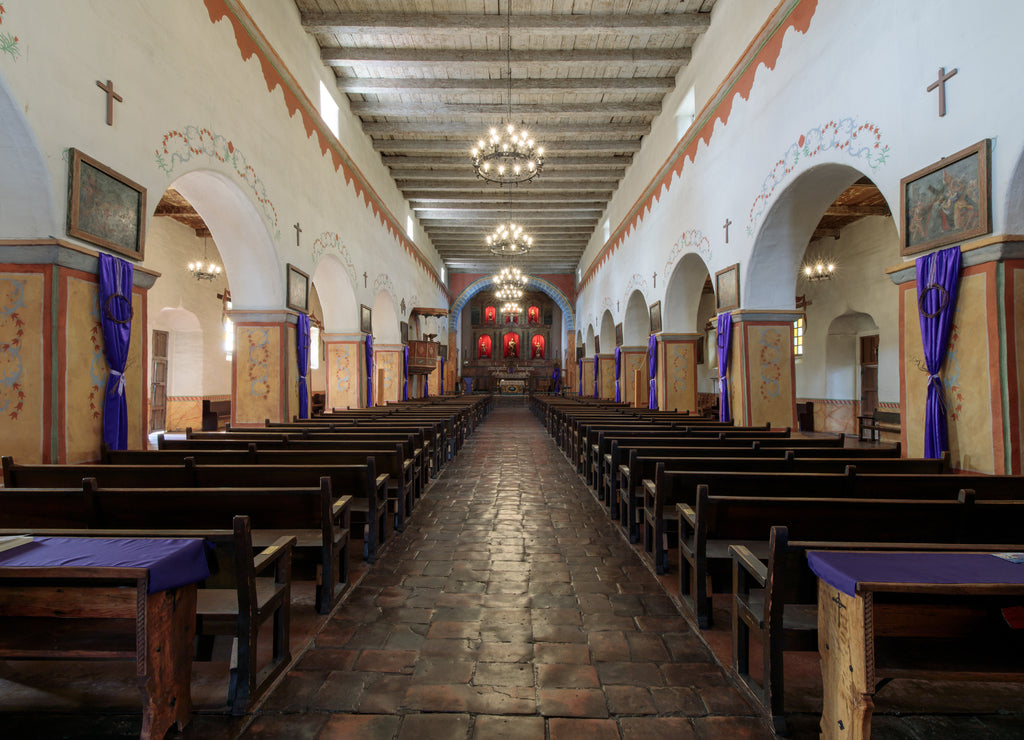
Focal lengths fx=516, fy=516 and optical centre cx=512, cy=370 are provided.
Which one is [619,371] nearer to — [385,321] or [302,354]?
[385,321]

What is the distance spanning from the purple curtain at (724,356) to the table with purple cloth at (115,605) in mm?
8029

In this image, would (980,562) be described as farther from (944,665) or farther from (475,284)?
(475,284)

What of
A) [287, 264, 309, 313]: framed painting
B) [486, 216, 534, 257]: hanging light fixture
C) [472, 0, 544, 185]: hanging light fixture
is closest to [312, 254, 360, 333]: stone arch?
[287, 264, 309, 313]: framed painting

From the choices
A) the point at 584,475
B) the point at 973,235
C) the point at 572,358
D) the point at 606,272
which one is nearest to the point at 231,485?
the point at 584,475

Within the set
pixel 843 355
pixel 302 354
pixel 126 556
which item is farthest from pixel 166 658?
pixel 843 355

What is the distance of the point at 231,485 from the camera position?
3721 mm

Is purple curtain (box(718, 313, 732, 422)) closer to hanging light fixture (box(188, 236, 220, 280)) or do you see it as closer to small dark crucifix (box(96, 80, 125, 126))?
small dark crucifix (box(96, 80, 125, 126))

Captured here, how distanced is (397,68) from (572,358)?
18186 mm

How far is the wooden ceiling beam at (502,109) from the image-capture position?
1152cm

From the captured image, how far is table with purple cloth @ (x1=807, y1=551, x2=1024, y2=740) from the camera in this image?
163cm

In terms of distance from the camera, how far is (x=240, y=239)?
811 cm

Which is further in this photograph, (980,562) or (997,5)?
(997,5)

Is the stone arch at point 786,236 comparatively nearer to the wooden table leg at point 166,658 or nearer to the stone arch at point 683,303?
the stone arch at point 683,303

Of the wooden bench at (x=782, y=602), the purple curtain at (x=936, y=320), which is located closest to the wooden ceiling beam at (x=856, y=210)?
the purple curtain at (x=936, y=320)
